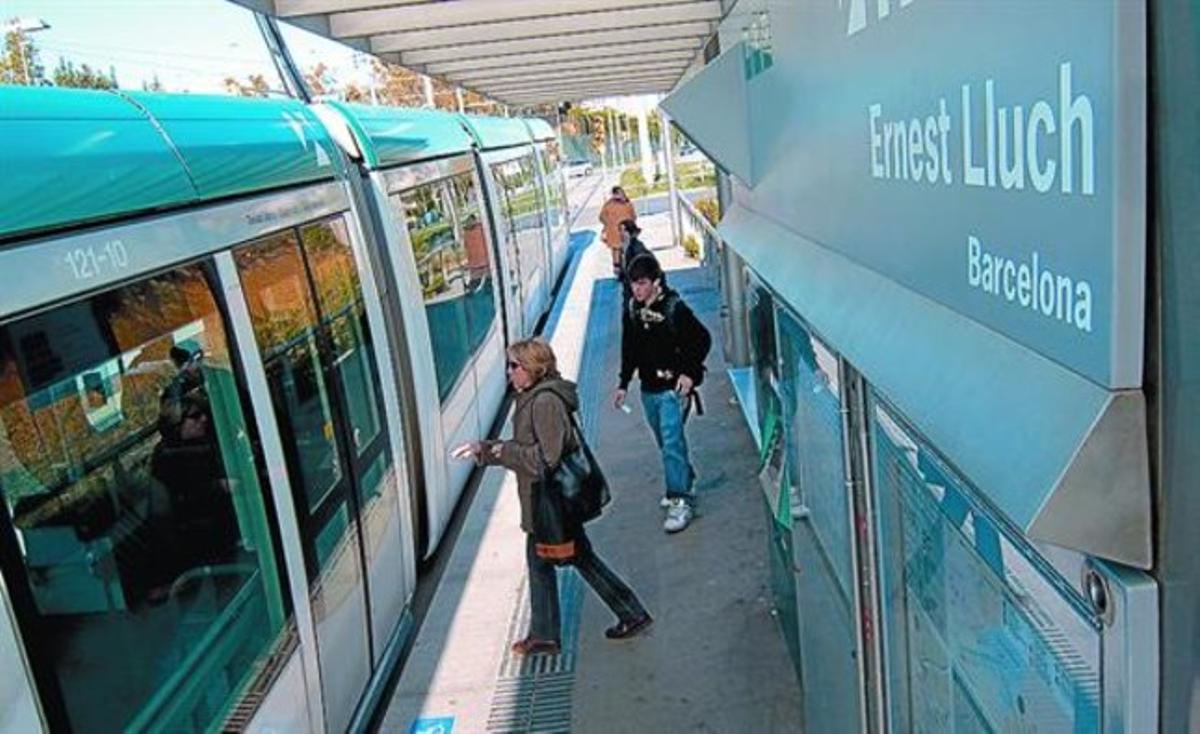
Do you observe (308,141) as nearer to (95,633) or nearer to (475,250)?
(95,633)

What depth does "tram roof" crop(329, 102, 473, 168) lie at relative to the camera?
659 centimetres

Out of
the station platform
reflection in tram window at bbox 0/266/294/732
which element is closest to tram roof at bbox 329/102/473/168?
the station platform

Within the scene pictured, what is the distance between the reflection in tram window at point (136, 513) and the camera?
2855mm

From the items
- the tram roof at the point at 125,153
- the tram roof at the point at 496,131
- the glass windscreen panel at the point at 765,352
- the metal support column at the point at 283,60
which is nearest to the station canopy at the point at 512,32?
the metal support column at the point at 283,60

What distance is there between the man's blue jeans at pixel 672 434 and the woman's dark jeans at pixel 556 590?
5.19 ft

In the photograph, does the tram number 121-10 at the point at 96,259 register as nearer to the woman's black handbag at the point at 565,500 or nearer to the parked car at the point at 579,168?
the woman's black handbag at the point at 565,500

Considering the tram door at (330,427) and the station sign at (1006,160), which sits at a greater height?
the station sign at (1006,160)

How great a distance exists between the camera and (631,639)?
5.82 meters

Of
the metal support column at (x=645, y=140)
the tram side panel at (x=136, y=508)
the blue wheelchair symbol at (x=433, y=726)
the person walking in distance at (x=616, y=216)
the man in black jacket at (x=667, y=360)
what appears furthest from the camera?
the metal support column at (x=645, y=140)

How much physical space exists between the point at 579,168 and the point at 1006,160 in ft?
188

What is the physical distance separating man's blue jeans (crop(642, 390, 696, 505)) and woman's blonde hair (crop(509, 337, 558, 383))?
192cm

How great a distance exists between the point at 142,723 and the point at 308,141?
3.06m

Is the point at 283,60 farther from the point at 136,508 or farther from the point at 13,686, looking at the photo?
the point at 13,686

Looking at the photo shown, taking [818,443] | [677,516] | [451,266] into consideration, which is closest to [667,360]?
Answer: [677,516]
